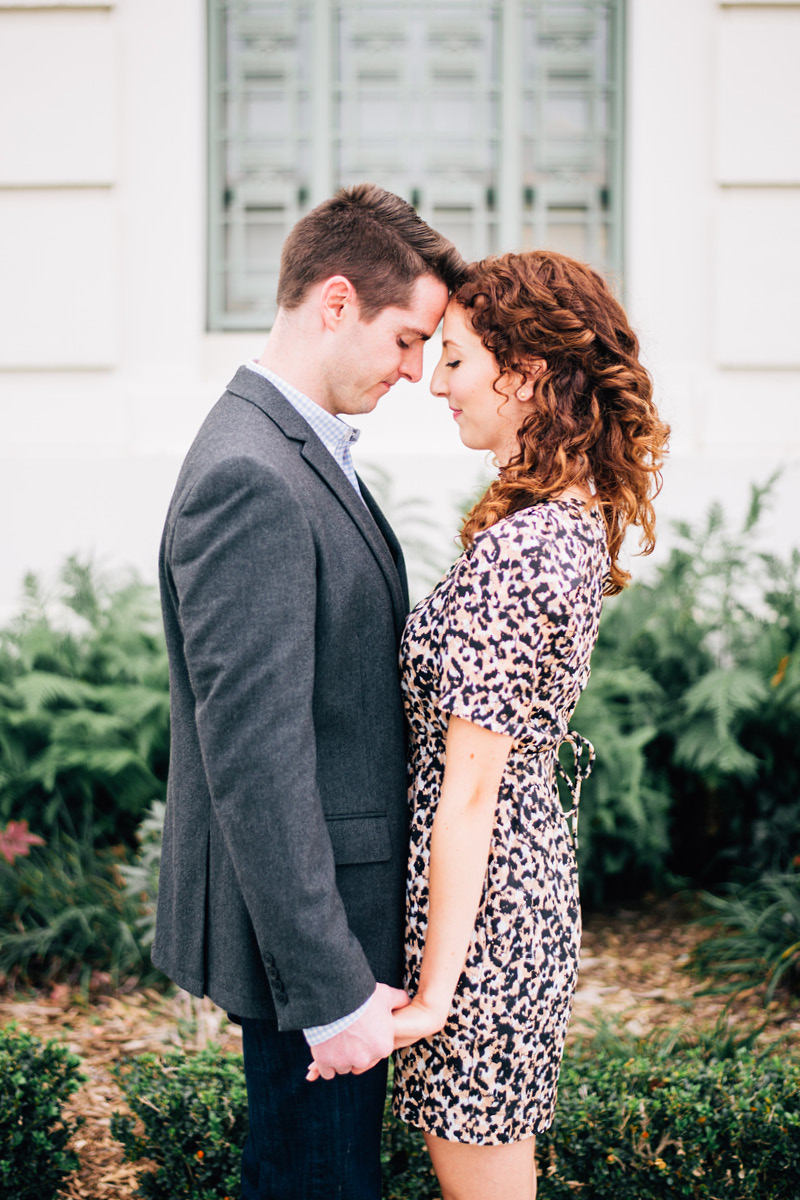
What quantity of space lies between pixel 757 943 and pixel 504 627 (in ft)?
8.78

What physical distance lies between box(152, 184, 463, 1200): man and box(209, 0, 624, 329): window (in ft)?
12.6

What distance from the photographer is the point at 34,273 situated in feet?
16.9

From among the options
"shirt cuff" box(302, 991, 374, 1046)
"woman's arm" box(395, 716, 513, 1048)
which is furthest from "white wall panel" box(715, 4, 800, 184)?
"shirt cuff" box(302, 991, 374, 1046)

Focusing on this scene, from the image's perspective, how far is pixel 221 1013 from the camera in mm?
3449

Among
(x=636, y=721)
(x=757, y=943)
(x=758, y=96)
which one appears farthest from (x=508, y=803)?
(x=758, y=96)

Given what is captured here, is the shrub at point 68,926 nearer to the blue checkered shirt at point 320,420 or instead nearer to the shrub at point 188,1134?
the shrub at point 188,1134

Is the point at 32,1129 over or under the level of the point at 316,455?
under

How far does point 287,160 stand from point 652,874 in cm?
418

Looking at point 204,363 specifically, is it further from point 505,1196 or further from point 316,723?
point 505,1196

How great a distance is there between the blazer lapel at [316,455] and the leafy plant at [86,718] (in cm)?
246

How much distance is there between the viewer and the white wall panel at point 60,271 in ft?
16.9

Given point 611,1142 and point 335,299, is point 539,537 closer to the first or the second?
point 335,299

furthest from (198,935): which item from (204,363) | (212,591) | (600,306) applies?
(204,363)

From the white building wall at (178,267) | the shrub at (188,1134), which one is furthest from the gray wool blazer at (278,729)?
the white building wall at (178,267)
